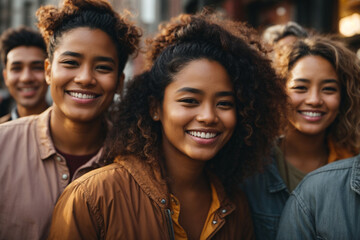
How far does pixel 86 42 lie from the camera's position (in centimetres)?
277

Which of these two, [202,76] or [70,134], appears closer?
[202,76]

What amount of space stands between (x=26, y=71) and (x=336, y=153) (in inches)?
131

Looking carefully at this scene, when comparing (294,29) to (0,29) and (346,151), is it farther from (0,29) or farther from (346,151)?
(0,29)

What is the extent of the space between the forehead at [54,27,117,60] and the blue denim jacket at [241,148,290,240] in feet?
5.41

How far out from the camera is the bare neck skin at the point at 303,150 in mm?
3424

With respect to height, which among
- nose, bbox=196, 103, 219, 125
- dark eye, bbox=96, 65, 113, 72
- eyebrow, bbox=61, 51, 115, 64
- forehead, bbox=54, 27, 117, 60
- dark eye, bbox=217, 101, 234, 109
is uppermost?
forehead, bbox=54, 27, 117, 60

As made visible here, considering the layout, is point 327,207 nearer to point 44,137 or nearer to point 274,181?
point 274,181

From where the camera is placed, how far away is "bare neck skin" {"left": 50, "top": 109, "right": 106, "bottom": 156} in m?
2.95

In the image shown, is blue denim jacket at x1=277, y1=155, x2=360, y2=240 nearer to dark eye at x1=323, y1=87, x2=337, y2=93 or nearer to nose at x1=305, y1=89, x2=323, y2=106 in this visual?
nose at x1=305, y1=89, x2=323, y2=106

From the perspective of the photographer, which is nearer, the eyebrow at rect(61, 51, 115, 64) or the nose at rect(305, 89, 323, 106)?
the eyebrow at rect(61, 51, 115, 64)

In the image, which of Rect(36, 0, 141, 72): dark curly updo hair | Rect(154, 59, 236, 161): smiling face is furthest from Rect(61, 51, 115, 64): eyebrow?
Rect(154, 59, 236, 161): smiling face

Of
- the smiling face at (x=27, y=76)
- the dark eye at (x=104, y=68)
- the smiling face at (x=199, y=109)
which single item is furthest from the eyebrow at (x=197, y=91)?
the smiling face at (x=27, y=76)

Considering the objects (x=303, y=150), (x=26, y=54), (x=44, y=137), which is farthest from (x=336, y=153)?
(x=26, y=54)

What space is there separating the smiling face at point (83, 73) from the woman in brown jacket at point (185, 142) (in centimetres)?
21
